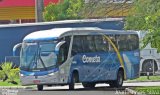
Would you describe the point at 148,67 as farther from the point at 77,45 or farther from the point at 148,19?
the point at 148,19

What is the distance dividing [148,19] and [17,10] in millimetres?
48085

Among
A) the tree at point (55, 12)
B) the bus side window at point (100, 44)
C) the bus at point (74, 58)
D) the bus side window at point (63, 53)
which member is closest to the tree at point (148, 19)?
the bus side window at point (63, 53)

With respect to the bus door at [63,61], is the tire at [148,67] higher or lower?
lower

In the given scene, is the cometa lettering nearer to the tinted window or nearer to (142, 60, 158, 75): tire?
the tinted window

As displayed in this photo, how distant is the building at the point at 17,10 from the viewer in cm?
6688

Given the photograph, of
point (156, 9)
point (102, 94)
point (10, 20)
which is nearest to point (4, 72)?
point (102, 94)

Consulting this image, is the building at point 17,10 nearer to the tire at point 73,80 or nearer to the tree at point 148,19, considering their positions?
the tire at point 73,80

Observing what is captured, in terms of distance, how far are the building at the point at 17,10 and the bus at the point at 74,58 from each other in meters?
32.3

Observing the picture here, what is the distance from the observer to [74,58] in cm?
3125

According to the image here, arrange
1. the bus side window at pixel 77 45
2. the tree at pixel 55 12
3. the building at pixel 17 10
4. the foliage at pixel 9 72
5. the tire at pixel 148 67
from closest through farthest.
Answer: the bus side window at pixel 77 45 < the foliage at pixel 9 72 < the tire at pixel 148 67 < the tree at pixel 55 12 < the building at pixel 17 10

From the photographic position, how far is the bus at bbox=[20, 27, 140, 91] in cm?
3055

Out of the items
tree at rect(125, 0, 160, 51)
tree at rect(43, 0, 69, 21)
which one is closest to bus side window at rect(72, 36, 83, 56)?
tree at rect(125, 0, 160, 51)

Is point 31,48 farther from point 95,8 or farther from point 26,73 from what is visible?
point 95,8

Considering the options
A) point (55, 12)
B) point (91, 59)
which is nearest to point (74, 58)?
point (91, 59)
